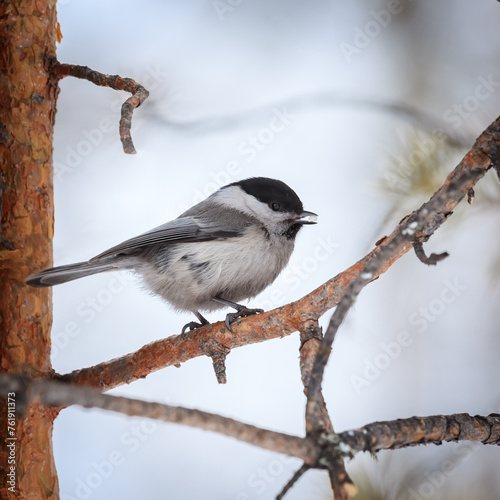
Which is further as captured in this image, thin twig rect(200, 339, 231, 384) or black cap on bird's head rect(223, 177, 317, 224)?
black cap on bird's head rect(223, 177, 317, 224)

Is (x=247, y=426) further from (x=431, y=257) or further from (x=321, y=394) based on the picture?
(x=431, y=257)

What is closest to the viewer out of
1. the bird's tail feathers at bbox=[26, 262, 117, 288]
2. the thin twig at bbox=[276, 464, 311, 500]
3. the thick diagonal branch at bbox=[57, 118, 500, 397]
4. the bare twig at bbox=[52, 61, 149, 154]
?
the thin twig at bbox=[276, 464, 311, 500]

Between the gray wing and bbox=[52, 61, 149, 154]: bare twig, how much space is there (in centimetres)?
54

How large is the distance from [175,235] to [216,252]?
6.1 inches

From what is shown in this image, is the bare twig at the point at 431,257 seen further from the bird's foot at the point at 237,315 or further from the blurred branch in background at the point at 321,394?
the bird's foot at the point at 237,315

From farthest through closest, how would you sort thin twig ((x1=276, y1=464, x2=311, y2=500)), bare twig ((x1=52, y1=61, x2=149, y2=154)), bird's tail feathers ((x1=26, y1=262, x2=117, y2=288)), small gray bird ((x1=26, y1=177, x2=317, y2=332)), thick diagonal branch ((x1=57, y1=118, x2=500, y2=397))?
small gray bird ((x1=26, y1=177, x2=317, y2=332)) < bird's tail feathers ((x1=26, y1=262, x2=117, y2=288)) < bare twig ((x1=52, y1=61, x2=149, y2=154)) < thick diagonal branch ((x1=57, y1=118, x2=500, y2=397)) < thin twig ((x1=276, y1=464, x2=311, y2=500))

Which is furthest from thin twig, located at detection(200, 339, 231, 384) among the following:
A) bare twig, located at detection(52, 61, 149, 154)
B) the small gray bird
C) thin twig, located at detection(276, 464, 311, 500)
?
thin twig, located at detection(276, 464, 311, 500)

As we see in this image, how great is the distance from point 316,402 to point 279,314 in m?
0.47

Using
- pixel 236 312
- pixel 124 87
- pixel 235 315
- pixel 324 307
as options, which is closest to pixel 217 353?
pixel 235 315

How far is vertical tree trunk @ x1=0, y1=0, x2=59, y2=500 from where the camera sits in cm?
138

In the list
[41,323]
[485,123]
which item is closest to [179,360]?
[41,323]

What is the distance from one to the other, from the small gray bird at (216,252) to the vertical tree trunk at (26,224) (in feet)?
0.85

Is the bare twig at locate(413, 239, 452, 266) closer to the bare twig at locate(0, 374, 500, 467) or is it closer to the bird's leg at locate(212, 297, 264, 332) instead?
the bare twig at locate(0, 374, 500, 467)

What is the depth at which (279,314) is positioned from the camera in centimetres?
128
